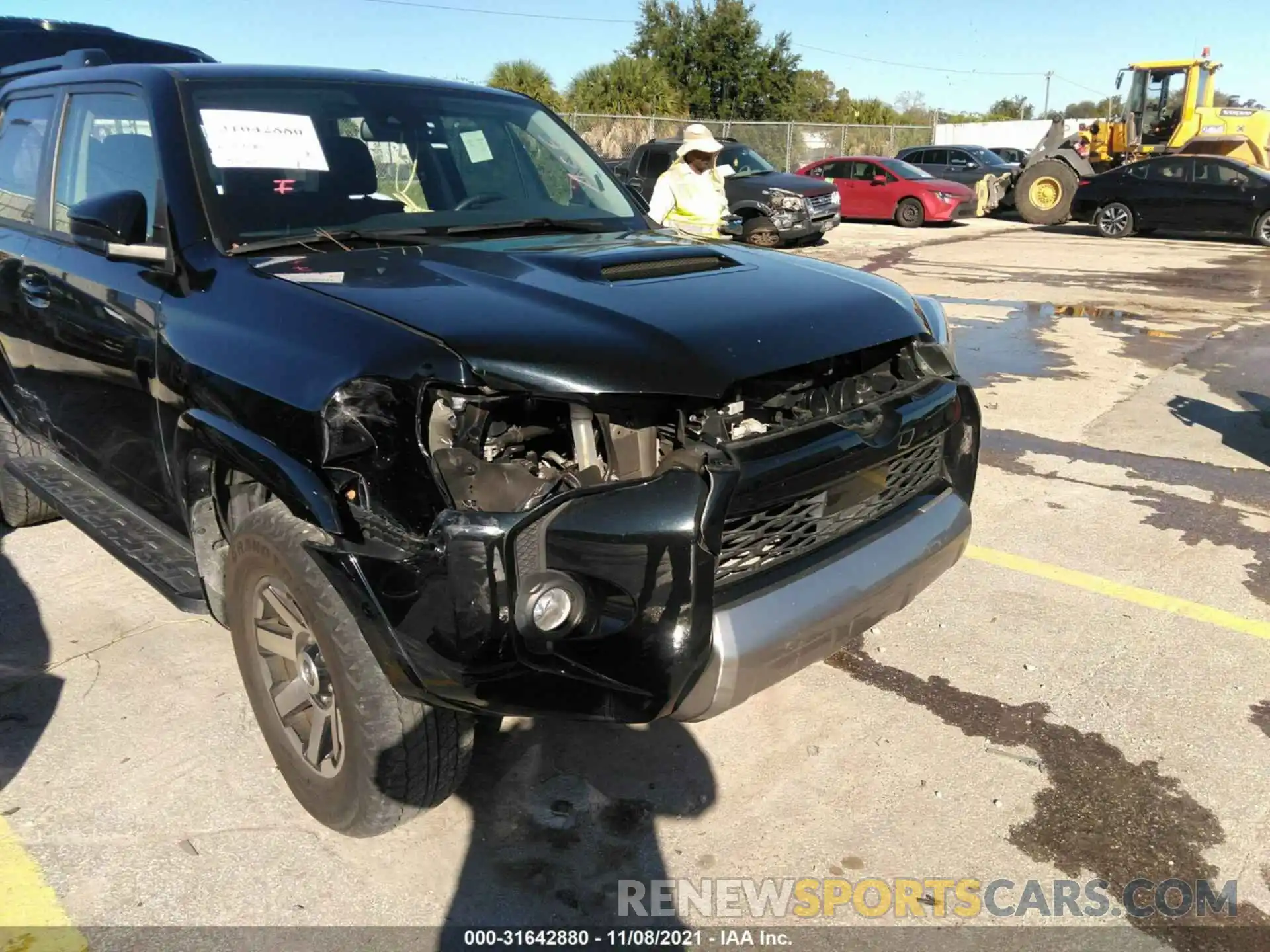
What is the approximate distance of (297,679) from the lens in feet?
8.39

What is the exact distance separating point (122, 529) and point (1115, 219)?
65.1 feet

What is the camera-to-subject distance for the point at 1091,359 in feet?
27.1

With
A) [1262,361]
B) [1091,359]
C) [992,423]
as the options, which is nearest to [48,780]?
[992,423]

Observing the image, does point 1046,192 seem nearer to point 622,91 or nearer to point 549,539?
point 622,91

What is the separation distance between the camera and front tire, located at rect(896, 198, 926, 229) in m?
20.7

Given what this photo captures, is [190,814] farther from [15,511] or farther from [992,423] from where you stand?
[992,423]

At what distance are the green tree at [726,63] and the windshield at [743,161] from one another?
29.9 m

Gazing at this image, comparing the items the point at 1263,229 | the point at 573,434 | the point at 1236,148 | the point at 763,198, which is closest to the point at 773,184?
the point at 763,198

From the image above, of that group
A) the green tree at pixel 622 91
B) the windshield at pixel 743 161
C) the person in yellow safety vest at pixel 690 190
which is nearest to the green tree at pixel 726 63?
the green tree at pixel 622 91

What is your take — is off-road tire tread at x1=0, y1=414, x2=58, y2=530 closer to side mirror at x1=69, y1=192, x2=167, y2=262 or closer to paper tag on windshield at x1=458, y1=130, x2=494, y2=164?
side mirror at x1=69, y1=192, x2=167, y2=262

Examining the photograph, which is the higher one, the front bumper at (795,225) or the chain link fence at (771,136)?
the chain link fence at (771,136)

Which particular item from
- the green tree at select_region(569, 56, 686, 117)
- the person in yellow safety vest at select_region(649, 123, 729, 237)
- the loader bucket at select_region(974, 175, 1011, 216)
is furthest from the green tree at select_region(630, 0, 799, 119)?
the person in yellow safety vest at select_region(649, 123, 729, 237)

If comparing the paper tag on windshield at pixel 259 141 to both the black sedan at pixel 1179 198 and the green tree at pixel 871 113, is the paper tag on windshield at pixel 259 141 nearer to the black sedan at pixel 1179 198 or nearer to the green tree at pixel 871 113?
the black sedan at pixel 1179 198

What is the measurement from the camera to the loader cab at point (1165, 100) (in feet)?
68.7
